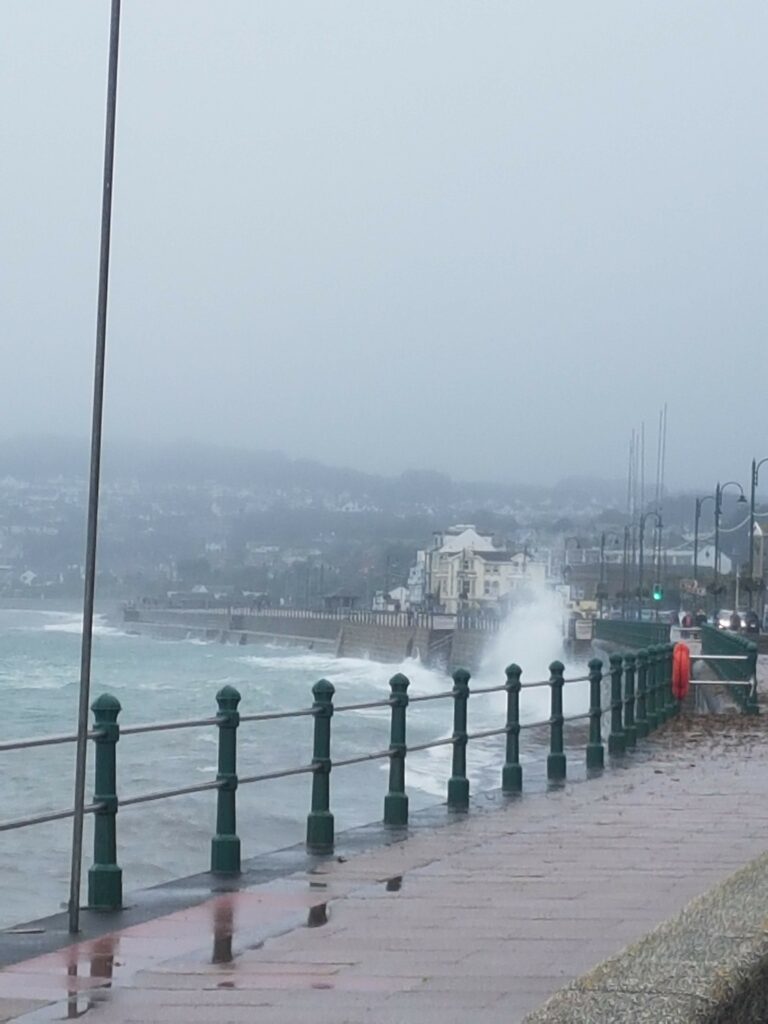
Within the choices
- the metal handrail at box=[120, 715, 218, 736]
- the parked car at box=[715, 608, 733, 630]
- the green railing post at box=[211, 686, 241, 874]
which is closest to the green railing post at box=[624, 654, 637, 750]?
the green railing post at box=[211, 686, 241, 874]

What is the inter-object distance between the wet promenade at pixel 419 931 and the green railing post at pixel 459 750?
2.44 ft

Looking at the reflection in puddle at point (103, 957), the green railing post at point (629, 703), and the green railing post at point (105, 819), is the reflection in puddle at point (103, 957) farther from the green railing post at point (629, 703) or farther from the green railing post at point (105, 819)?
the green railing post at point (629, 703)

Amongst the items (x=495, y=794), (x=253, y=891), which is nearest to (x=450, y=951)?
(x=253, y=891)

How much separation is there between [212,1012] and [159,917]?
2731mm

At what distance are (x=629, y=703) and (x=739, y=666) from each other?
12153 mm

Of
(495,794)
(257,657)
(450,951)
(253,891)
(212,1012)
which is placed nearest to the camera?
(212,1012)

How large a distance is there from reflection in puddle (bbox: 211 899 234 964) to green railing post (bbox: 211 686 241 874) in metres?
1.24

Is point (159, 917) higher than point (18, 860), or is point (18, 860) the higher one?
point (159, 917)

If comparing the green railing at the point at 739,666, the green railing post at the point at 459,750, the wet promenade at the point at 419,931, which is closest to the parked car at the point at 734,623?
the green railing at the point at 739,666

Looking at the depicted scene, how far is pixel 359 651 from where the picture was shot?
14612 centimetres

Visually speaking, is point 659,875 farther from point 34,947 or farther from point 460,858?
point 34,947

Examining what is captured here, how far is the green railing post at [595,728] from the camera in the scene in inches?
800

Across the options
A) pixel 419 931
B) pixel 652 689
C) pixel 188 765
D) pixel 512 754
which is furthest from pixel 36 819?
pixel 188 765

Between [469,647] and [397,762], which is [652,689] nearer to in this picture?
[397,762]
